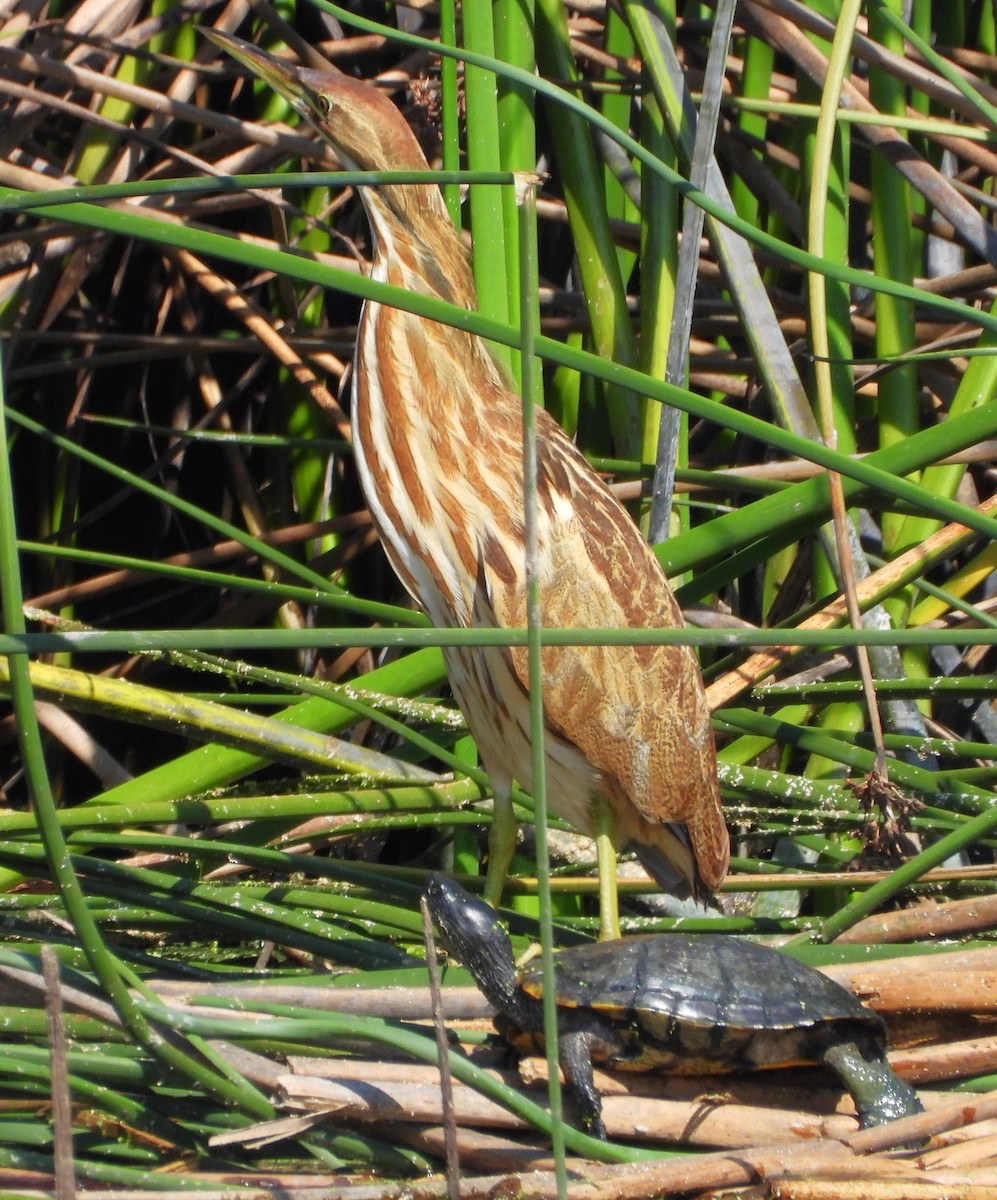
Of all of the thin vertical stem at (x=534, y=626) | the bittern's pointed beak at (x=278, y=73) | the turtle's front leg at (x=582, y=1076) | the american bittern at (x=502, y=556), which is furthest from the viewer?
the bittern's pointed beak at (x=278, y=73)

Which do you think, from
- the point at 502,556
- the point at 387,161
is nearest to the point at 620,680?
the point at 502,556

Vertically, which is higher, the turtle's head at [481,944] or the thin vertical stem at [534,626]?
the thin vertical stem at [534,626]

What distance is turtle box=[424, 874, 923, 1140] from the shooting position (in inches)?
57.9

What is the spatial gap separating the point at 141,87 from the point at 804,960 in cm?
191

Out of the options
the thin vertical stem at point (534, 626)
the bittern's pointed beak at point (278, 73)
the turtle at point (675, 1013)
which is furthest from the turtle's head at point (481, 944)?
the bittern's pointed beak at point (278, 73)

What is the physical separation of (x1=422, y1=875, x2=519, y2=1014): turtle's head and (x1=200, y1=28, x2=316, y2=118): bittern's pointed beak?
1.31m

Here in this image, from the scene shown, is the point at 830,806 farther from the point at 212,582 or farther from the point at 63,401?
the point at 63,401

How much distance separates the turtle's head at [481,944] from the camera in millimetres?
1500

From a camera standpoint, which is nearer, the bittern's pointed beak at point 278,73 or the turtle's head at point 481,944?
the turtle's head at point 481,944

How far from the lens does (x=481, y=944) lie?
151 centimetres

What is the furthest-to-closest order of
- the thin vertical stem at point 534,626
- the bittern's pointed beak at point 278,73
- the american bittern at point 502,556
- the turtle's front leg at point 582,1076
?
1. the bittern's pointed beak at point 278,73
2. the american bittern at point 502,556
3. the turtle's front leg at point 582,1076
4. the thin vertical stem at point 534,626

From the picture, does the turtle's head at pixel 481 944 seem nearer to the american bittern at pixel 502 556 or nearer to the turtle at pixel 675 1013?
the turtle at pixel 675 1013

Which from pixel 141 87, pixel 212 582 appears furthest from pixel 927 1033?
pixel 141 87

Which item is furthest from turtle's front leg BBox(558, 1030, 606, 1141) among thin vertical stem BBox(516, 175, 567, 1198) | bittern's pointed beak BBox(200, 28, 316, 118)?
bittern's pointed beak BBox(200, 28, 316, 118)
